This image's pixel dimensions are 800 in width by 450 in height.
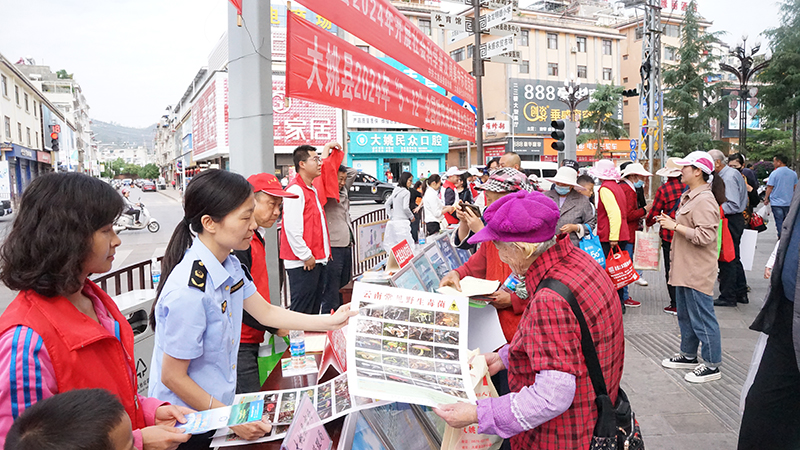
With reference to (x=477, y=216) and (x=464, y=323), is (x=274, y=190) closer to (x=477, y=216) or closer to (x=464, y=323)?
(x=477, y=216)

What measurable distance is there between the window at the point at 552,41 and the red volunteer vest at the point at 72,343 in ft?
144

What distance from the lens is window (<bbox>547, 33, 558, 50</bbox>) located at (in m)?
40.6

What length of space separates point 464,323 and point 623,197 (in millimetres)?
5124

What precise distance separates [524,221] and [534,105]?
1589 inches

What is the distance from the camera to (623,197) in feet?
20.1

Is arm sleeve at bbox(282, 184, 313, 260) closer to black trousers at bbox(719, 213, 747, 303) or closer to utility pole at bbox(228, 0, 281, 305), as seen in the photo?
utility pole at bbox(228, 0, 281, 305)

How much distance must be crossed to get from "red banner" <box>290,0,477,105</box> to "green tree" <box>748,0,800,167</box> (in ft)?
45.8

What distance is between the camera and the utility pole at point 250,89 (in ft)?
9.50

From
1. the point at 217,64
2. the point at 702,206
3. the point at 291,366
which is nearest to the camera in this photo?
the point at 291,366

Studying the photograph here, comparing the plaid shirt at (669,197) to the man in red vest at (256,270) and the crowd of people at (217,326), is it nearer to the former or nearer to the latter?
the crowd of people at (217,326)

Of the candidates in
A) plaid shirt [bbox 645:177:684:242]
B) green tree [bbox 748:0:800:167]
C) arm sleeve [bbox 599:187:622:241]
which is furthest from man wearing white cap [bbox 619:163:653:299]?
green tree [bbox 748:0:800:167]

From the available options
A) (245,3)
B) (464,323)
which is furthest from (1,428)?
(245,3)

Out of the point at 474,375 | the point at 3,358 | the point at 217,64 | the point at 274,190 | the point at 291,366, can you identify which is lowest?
the point at 291,366

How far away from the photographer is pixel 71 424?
3.22 feet
